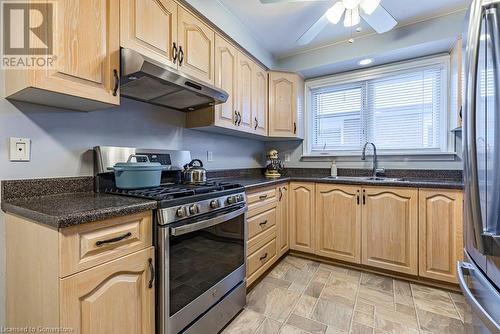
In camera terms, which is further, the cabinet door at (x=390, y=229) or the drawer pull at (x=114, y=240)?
the cabinet door at (x=390, y=229)

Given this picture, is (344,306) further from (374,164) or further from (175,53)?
(175,53)

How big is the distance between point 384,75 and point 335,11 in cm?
137

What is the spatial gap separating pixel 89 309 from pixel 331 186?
2.13 meters

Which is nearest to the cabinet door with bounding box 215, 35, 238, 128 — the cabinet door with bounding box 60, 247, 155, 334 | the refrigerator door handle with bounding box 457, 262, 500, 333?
the cabinet door with bounding box 60, 247, 155, 334

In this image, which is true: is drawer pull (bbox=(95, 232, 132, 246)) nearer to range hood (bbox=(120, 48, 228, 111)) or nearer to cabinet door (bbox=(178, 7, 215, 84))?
range hood (bbox=(120, 48, 228, 111))

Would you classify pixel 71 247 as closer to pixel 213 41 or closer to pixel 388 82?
pixel 213 41

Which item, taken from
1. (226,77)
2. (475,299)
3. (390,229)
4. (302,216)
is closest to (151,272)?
(475,299)

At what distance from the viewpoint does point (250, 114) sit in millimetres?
2494

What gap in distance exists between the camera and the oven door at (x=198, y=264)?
118cm

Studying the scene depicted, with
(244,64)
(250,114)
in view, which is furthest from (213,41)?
(250,114)

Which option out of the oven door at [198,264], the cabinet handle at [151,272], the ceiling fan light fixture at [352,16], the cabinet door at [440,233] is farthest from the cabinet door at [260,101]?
the cabinet handle at [151,272]

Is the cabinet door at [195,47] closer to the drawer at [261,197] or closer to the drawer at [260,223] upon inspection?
the drawer at [261,197]

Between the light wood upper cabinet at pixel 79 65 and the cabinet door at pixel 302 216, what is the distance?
1.94m

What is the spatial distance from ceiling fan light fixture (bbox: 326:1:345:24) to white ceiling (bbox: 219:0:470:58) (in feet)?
1.13
